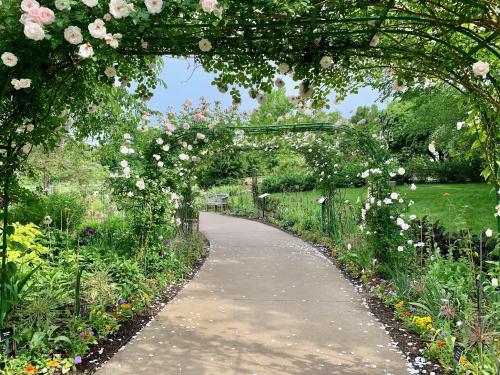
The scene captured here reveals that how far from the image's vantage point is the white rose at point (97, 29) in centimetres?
221

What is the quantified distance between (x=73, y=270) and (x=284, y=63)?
2.83 m

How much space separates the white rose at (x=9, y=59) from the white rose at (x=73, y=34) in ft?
1.09

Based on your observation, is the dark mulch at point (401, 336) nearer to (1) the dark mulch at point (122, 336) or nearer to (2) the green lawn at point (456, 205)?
(1) the dark mulch at point (122, 336)

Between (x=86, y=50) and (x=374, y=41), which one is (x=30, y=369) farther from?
(x=374, y=41)

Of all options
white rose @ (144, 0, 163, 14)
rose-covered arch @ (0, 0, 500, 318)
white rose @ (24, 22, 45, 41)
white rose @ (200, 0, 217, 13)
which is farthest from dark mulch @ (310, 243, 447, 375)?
white rose @ (24, 22, 45, 41)

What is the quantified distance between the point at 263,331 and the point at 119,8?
8.98 feet

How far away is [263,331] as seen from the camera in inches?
148

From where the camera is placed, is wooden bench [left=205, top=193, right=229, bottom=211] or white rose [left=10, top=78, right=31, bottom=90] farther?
wooden bench [left=205, top=193, right=229, bottom=211]

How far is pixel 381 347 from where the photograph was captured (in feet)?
11.1

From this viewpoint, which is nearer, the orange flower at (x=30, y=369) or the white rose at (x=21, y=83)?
the white rose at (x=21, y=83)

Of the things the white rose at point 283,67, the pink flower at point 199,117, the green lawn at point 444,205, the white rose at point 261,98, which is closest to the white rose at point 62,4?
the white rose at point 283,67

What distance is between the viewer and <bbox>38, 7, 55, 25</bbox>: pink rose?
209 cm

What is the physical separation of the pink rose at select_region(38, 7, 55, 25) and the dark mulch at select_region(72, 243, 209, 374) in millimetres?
2078

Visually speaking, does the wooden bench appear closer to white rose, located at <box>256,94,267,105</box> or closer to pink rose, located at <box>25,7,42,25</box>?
white rose, located at <box>256,94,267,105</box>
